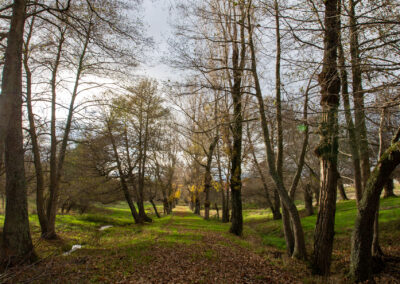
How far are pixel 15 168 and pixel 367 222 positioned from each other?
912 cm

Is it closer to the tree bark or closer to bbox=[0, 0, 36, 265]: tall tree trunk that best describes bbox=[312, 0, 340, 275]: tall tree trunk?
bbox=[0, 0, 36, 265]: tall tree trunk

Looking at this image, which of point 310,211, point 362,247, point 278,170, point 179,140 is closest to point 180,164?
point 179,140

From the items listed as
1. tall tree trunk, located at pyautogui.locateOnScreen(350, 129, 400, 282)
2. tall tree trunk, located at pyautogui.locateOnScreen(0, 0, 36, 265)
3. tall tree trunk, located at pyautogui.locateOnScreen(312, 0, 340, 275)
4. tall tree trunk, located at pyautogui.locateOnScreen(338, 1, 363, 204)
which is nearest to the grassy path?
tall tree trunk, located at pyautogui.locateOnScreen(0, 0, 36, 265)

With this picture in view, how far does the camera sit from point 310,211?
20.5 meters

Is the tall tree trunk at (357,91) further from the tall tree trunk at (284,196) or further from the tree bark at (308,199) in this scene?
the tree bark at (308,199)

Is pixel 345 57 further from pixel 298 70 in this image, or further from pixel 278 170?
pixel 278 170

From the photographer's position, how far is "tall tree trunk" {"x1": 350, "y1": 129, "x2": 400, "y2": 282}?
18.7ft

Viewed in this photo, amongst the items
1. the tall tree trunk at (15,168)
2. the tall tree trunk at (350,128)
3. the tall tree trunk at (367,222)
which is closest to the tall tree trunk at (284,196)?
the tall tree trunk at (367,222)

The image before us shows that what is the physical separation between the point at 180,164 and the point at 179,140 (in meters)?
8.26

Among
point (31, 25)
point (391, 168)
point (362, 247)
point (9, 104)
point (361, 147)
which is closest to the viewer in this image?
point (9, 104)

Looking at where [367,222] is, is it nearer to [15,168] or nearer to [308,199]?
[15,168]

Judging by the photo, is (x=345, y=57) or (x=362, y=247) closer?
(x=345, y=57)

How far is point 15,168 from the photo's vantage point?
6.20 meters

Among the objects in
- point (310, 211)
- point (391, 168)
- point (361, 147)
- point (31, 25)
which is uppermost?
point (31, 25)
